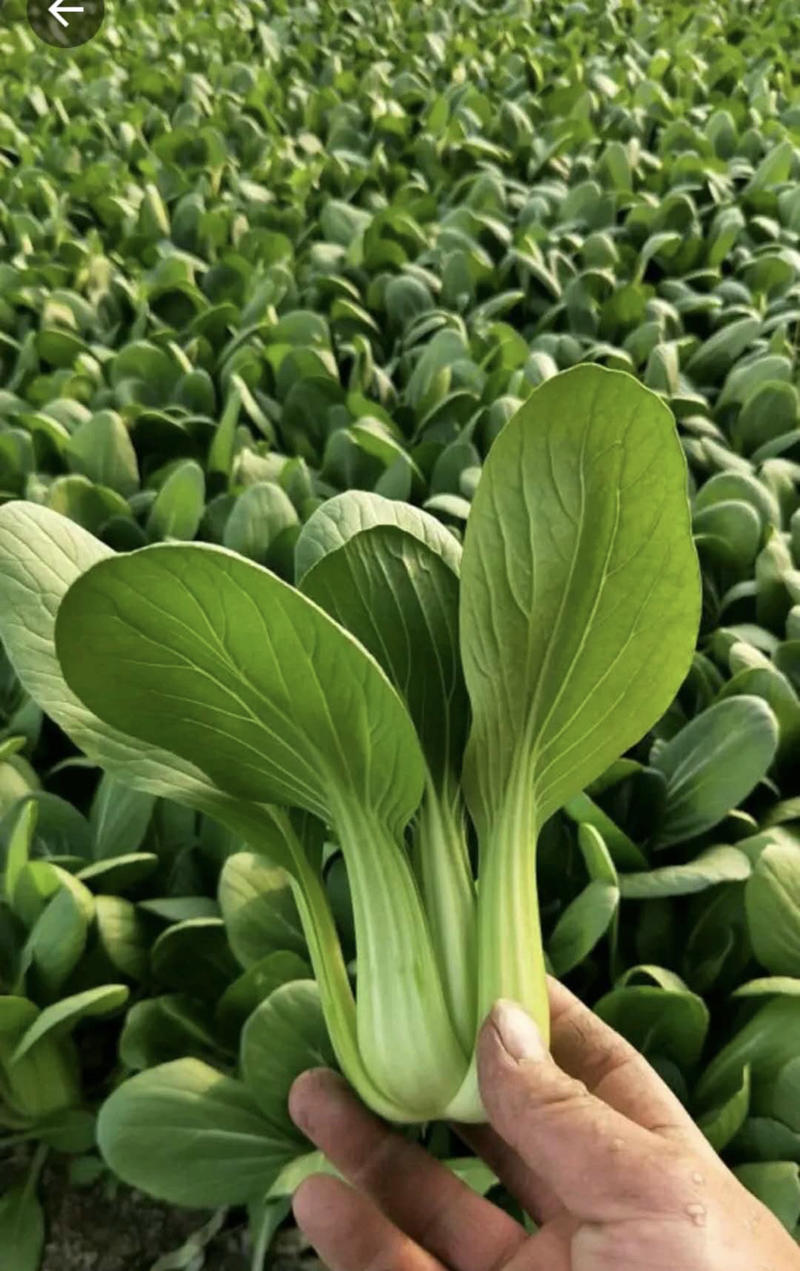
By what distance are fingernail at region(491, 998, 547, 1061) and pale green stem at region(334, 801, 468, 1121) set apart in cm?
5

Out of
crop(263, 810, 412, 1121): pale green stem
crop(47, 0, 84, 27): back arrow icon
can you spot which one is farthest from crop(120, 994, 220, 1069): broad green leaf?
crop(47, 0, 84, 27): back arrow icon

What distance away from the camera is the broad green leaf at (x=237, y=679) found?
0.69m

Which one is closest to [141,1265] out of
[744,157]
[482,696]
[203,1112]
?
[203,1112]

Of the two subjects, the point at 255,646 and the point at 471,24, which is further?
the point at 471,24

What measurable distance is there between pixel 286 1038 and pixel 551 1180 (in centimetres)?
33

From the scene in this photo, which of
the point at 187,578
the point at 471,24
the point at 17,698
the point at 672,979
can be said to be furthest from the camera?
the point at 471,24

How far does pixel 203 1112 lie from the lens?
3.61 feet

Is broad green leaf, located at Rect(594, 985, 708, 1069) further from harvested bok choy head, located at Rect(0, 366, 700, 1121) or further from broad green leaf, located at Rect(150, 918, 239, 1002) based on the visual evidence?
broad green leaf, located at Rect(150, 918, 239, 1002)

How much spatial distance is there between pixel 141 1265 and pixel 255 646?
2.51 ft

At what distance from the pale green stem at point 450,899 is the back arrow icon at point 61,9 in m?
3.84

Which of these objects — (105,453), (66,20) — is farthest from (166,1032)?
(66,20)

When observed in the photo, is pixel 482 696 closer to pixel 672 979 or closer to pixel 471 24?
pixel 672 979

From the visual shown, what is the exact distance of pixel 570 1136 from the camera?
800mm

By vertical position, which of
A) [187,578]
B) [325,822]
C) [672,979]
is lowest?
[672,979]
